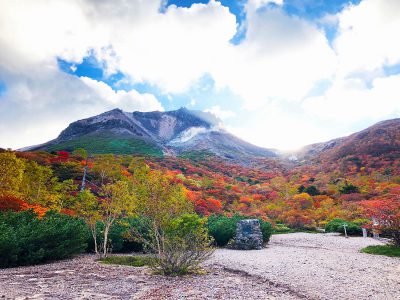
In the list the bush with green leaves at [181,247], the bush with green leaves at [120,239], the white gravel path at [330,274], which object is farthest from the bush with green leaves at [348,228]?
the bush with green leaves at [181,247]

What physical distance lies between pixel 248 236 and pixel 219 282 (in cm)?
985

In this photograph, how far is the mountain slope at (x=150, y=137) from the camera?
98.6m

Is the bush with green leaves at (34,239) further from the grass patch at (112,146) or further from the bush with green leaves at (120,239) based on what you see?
the grass patch at (112,146)

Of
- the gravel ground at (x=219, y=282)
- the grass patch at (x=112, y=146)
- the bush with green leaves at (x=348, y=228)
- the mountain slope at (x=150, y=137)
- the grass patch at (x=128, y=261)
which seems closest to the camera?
the gravel ground at (x=219, y=282)

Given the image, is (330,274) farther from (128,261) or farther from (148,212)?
(128,261)

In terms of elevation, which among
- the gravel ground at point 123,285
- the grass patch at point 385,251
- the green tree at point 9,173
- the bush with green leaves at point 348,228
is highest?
the green tree at point 9,173

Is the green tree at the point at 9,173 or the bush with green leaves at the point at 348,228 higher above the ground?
the green tree at the point at 9,173

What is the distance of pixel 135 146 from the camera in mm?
98625

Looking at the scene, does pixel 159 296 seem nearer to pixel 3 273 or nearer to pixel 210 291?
pixel 210 291

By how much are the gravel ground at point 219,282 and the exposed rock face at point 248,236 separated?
583 cm

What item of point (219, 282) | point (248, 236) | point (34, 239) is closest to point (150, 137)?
Answer: point (248, 236)

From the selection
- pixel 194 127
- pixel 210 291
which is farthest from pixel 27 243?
pixel 194 127

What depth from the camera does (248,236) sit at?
716 inches

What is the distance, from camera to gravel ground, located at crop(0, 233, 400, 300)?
710cm
